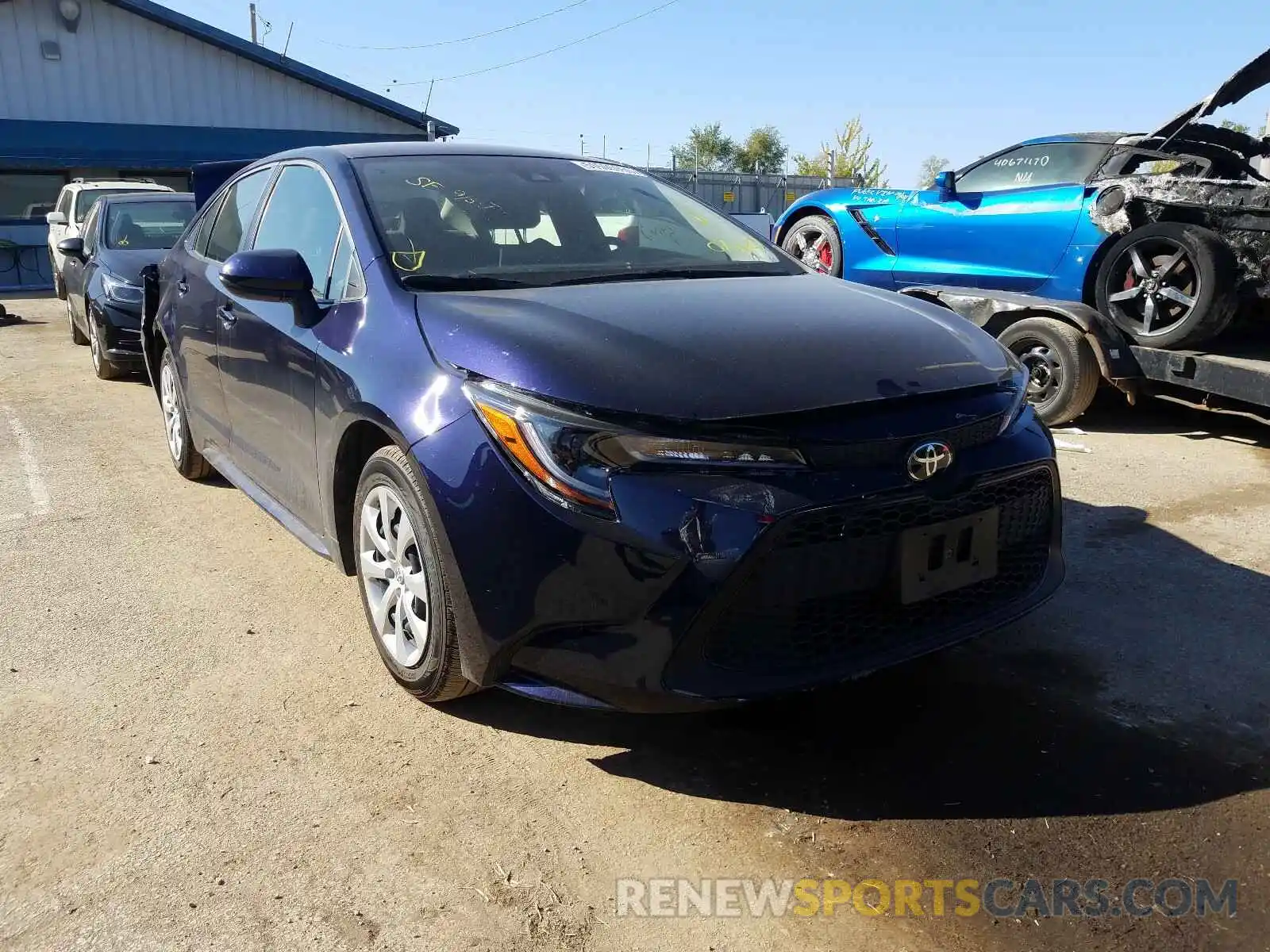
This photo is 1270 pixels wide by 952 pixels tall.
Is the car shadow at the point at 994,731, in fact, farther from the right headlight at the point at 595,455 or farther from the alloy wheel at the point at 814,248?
the alloy wheel at the point at 814,248

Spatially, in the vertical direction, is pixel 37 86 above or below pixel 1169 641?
above

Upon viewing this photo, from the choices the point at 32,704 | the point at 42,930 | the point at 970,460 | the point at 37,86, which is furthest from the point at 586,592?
the point at 37,86

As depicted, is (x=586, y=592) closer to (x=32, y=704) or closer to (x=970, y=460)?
(x=970, y=460)

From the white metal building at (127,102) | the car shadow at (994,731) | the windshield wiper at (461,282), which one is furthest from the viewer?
the white metal building at (127,102)

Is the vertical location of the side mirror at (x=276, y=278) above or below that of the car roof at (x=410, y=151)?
below

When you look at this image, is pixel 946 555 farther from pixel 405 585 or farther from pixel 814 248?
pixel 814 248

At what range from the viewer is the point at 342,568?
333 cm

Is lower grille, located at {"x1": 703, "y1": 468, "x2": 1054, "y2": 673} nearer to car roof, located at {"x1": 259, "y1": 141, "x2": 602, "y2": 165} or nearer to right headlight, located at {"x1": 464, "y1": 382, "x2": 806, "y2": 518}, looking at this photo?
right headlight, located at {"x1": 464, "y1": 382, "x2": 806, "y2": 518}

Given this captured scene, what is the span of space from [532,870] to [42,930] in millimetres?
1030

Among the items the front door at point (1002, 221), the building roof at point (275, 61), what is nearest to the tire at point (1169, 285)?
the front door at point (1002, 221)

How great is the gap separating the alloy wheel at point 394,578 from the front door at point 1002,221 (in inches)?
205

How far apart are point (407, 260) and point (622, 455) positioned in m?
1.21

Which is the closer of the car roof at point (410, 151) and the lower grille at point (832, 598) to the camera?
the lower grille at point (832, 598)

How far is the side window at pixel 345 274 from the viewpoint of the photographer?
10.5 feet
